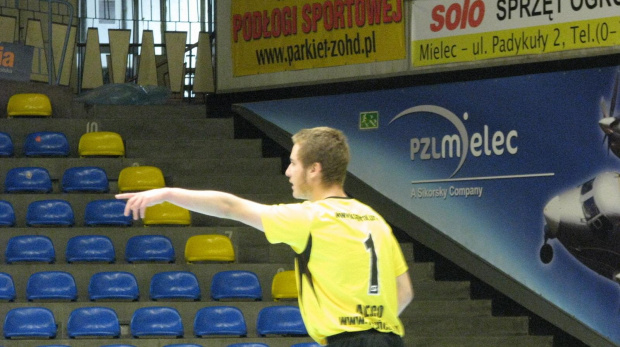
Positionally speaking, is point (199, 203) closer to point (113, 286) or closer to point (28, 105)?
point (113, 286)

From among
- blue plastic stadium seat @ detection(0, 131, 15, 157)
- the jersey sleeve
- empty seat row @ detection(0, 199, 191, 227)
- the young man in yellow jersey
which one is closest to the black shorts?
the young man in yellow jersey

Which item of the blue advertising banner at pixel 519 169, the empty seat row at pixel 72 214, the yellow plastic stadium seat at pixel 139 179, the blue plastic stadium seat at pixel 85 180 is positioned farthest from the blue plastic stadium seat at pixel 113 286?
the blue advertising banner at pixel 519 169

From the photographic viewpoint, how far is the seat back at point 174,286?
10008 mm

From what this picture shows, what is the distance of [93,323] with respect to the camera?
928 cm

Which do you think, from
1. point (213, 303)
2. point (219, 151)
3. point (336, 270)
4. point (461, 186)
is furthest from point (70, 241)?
point (336, 270)

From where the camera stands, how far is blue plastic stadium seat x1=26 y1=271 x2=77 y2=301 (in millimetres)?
9852

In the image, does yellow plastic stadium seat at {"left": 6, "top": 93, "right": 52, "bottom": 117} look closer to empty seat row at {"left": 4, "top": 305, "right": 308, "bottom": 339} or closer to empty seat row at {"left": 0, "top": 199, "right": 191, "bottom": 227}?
empty seat row at {"left": 0, "top": 199, "right": 191, "bottom": 227}

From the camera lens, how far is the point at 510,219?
10.7 metres

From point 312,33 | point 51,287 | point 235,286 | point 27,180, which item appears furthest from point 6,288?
point 312,33

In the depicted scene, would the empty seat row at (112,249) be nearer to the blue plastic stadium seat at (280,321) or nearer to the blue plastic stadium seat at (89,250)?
the blue plastic stadium seat at (89,250)

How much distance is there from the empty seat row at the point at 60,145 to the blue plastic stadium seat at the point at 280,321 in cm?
377

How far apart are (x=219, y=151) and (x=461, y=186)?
139 inches

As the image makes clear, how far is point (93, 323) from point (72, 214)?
7.03ft

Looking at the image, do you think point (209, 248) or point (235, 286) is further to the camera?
point (209, 248)
